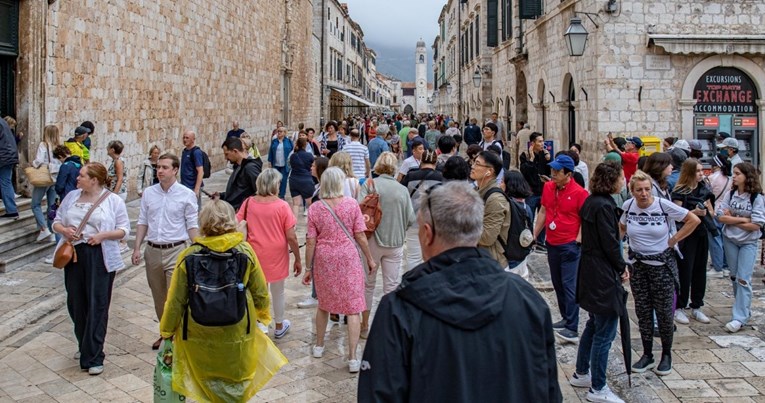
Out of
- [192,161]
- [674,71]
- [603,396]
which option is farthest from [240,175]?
[674,71]

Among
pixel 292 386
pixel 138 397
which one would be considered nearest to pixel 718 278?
pixel 292 386

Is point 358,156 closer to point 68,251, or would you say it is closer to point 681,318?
point 681,318

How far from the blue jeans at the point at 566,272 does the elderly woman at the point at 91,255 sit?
3.49 metres

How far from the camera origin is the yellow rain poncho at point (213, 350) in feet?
13.1

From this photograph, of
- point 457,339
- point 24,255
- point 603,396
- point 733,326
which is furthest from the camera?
point 24,255

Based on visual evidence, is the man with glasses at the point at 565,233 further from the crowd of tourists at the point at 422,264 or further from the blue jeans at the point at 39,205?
the blue jeans at the point at 39,205

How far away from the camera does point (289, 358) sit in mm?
5645

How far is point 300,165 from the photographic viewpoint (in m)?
10.9

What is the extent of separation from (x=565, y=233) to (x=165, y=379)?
11.3ft

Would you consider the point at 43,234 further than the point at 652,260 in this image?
Yes

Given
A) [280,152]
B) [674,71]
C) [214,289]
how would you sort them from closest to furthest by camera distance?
[214,289] < [280,152] < [674,71]

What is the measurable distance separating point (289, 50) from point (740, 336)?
1044 inches

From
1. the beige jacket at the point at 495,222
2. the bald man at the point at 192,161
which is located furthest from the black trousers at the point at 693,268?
the bald man at the point at 192,161

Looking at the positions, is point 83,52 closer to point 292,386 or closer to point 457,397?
point 292,386
